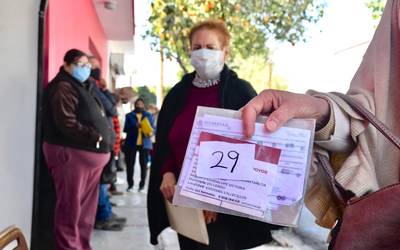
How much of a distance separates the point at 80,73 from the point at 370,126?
265 centimetres

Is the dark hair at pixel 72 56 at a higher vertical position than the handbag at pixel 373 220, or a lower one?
higher

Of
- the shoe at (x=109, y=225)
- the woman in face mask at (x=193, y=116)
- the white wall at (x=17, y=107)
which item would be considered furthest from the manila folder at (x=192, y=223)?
the shoe at (x=109, y=225)

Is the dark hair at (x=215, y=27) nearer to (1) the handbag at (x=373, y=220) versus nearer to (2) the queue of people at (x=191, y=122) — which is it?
(2) the queue of people at (x=191, y=122)

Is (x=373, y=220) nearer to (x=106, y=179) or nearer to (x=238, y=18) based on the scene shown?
(x=106, y=179)

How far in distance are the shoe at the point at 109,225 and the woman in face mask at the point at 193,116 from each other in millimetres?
2475

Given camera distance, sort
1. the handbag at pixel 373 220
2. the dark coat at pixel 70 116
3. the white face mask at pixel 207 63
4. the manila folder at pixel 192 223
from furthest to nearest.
Result: the dark coat at pixel 70 116
the white face mask at pixel 207 63
the manila folder at pixel 192 223
the handbag at pixel 373 220

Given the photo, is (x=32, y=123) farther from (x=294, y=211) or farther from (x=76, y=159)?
(x=294, y=211)

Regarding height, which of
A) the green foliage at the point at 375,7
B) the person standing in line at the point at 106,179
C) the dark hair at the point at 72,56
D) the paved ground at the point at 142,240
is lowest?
the paved ground at the point at 142,240

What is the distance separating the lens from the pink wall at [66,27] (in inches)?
142

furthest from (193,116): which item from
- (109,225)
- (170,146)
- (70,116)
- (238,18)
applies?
(238,18)

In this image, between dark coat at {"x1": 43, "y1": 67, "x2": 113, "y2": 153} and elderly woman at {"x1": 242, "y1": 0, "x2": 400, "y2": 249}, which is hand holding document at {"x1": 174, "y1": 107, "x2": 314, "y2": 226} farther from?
dark coat at {"x1": 43, "y1": 67, "x2": 113, "y2": 153}

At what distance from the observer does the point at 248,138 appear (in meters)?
0.93

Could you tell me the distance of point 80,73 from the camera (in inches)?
128

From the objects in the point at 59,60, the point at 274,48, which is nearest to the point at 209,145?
the point at 59,60
